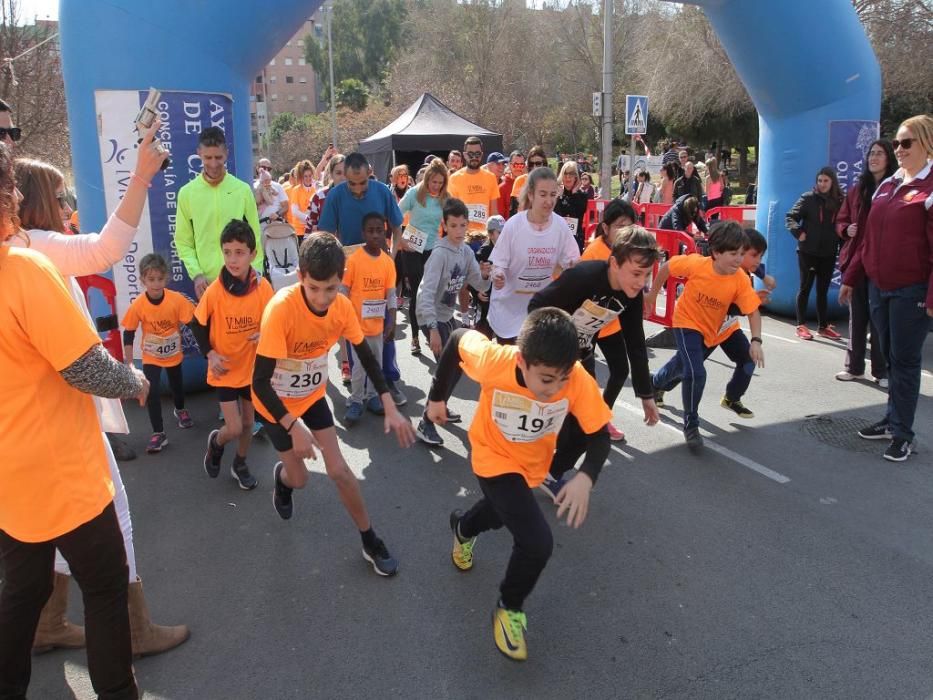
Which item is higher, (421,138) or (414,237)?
(421,138)

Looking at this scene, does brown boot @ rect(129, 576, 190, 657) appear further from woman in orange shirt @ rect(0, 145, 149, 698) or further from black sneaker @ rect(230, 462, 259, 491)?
black sneaker @ rect(230, 462, 259, 491)

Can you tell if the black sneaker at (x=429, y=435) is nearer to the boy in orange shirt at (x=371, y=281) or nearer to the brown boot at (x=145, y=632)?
the boy in orange shirt at (x=371, y=281)

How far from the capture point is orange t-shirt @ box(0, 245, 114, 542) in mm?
1933

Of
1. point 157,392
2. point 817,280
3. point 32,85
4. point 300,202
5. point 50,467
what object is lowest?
point 157,392

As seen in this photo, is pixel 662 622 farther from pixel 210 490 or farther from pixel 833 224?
pixel 833 224

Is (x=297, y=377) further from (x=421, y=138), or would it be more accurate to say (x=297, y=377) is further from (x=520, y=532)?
(x=421, y=138)

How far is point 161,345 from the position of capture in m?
5.18

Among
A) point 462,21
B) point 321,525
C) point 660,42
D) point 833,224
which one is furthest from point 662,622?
point 462,21

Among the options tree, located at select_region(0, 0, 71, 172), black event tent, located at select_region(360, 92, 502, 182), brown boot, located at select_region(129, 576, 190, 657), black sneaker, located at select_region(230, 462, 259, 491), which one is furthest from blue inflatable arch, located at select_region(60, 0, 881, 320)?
tree, located at select_region(0, 0, 71, 172)

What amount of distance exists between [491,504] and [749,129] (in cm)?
3108

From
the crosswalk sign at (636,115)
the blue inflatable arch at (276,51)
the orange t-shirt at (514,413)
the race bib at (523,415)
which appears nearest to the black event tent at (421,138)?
the crosswalk sign at (636,115)

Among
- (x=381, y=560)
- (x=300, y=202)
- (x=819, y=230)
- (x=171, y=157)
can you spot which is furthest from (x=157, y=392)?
(x=300, y=202)

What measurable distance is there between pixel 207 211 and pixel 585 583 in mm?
3757

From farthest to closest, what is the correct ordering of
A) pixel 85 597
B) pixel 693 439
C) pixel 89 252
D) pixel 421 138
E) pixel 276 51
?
pixel 421 138 → pixel 276 51 → pixel 693 439 → pixel 89 252 → pixel 85 597
